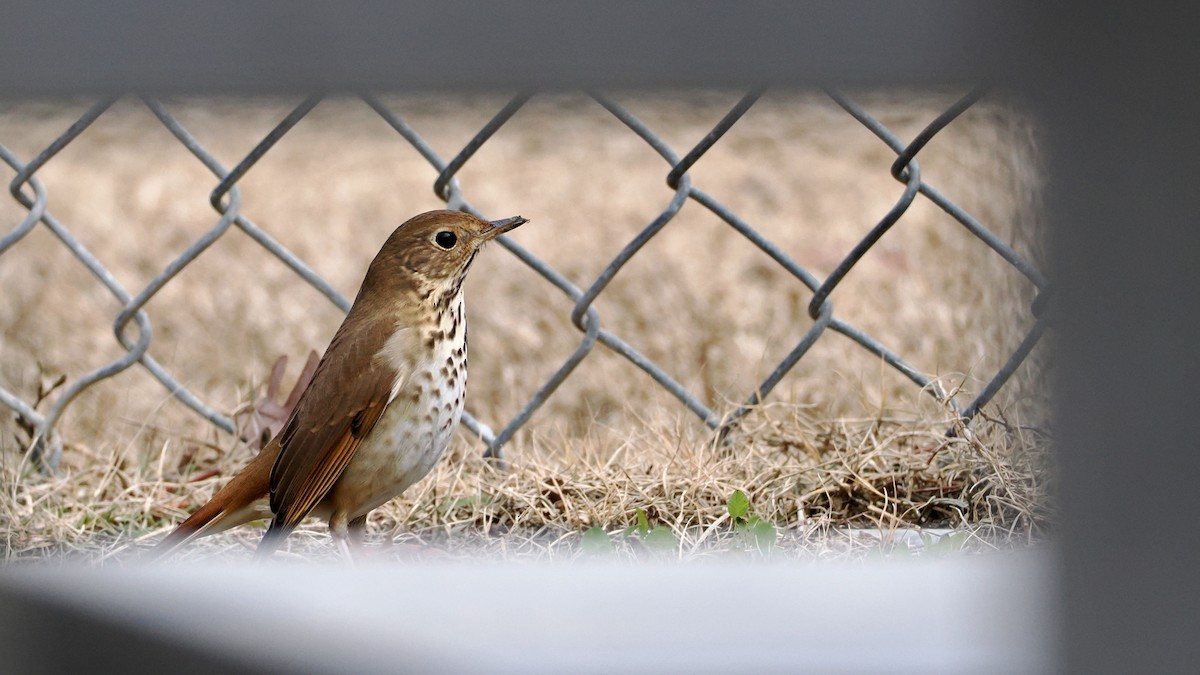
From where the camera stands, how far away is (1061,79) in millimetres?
325

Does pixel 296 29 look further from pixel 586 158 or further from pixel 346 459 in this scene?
pixel 586 158

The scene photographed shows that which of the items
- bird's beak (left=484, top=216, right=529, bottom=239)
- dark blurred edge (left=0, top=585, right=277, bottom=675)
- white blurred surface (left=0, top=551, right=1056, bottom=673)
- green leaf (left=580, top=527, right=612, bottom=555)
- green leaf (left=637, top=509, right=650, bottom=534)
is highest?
bird's beak (left=484, top=216, right=529, bottom=239)

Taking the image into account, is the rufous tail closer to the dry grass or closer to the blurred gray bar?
the dry grass

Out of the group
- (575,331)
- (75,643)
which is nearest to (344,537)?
(75,643)

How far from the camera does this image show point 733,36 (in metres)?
0.34

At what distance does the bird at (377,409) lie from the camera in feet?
6.08

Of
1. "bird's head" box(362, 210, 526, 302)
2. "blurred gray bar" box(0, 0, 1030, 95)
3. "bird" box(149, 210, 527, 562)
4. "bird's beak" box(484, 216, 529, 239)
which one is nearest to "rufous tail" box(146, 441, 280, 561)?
"bird" box(149, 210, 527, 562)

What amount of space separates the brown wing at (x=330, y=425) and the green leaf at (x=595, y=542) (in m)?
0.32

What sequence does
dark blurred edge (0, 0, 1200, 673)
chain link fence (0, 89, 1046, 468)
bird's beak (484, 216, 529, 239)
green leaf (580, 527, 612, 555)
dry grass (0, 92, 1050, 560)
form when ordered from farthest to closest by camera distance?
chain link fence (0, 89, 1046, 468) < dry grass (0, 92, 1050, 560) < bird's beak (484, 216, 529, 239) < green leaf (580, 527, 612, 555) < dark blurred edge (0, 0, 1200, 673)

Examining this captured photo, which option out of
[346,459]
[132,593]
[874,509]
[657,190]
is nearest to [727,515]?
[874,509]

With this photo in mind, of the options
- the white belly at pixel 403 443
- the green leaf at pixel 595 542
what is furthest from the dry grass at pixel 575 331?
the white belly at pixel 403 443

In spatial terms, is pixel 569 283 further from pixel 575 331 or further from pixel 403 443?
pixel 575 331

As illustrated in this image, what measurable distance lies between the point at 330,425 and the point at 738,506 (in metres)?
0.56

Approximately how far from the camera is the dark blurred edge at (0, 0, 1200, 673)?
1.05 feet
